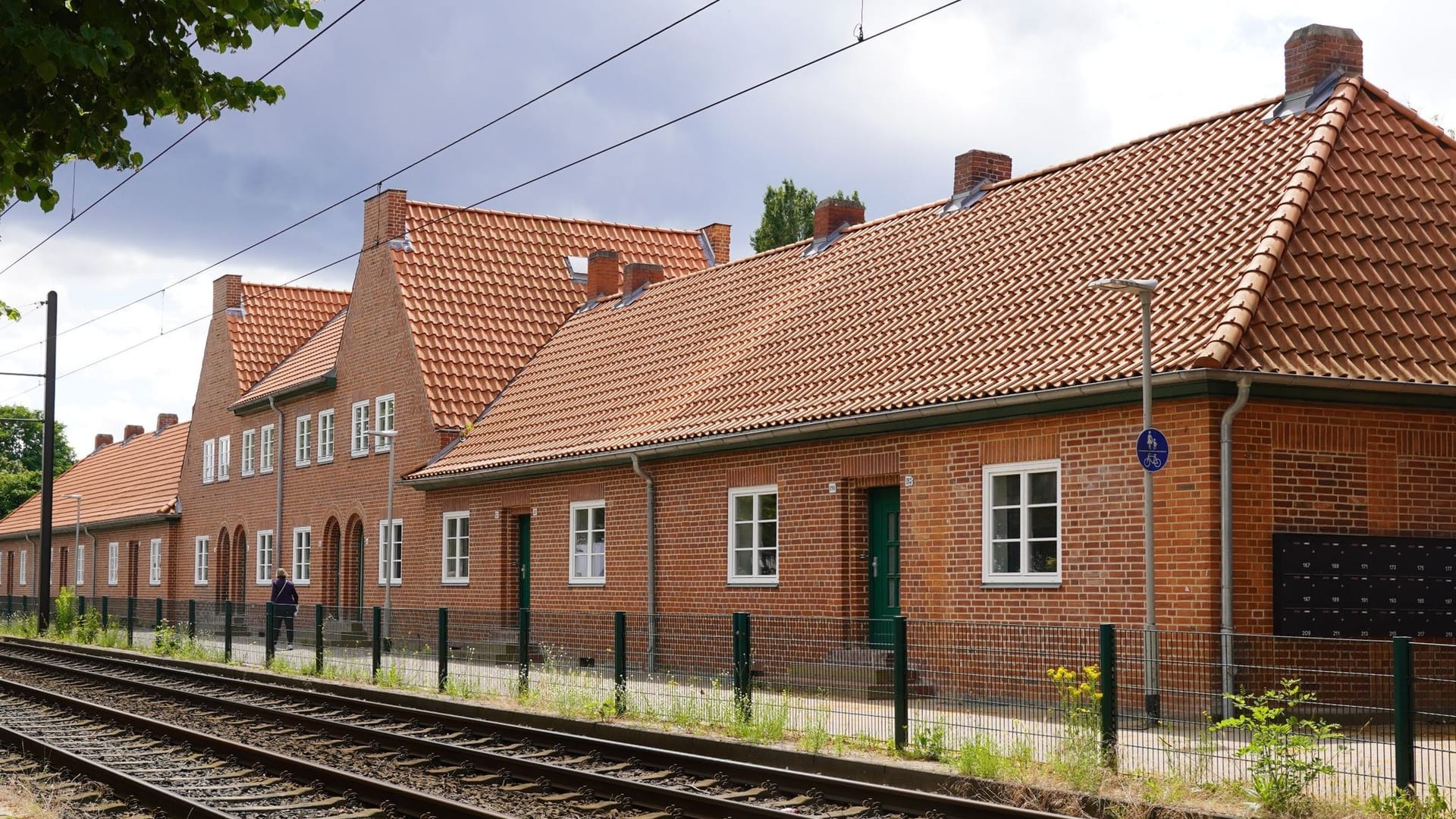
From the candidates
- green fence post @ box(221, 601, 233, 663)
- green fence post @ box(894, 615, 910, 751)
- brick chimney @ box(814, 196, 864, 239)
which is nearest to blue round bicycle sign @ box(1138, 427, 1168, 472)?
green fence post @ box(894, 615, 910, 751)

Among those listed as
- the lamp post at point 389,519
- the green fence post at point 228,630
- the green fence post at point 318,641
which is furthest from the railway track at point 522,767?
the green fence post at point 228,630

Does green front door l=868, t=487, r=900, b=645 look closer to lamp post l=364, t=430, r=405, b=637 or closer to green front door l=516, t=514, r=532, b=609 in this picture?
lamp post l=364, t=430, r=405, b=637

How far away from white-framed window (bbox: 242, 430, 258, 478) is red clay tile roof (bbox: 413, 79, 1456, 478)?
17.6m

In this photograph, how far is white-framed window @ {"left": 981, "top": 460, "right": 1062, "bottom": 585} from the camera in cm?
1756

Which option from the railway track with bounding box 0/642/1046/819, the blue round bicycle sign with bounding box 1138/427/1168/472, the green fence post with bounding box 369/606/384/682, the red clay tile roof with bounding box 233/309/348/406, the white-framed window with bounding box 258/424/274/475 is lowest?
the railway track with bounding box 0/642/1046/819

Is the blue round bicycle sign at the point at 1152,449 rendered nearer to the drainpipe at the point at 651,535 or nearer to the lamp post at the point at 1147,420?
the lamp post at the point at 1147,420

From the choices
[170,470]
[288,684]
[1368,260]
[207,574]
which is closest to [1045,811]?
[1368,260]

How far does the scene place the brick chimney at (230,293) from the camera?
154ft

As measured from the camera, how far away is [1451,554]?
16.7 meters

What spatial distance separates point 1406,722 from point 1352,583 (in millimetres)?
5992

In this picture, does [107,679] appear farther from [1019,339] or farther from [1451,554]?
[1451,554]

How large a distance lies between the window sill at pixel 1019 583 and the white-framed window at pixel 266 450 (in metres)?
27.6

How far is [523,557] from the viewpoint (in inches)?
1136

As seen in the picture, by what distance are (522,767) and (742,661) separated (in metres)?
2.78
